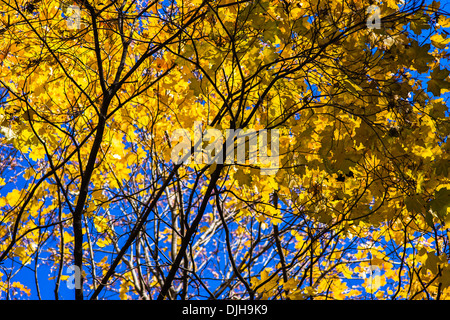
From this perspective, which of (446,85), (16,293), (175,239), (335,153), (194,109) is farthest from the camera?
(16,293)

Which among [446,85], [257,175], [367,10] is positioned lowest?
[257,175]

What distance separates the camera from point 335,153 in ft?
6.66

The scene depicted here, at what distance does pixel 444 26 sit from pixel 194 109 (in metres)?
1.75

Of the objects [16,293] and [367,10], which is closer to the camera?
[367,10]

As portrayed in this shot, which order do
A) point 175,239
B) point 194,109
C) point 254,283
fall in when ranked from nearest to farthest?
point 254,283
point 194,109
point 175,239

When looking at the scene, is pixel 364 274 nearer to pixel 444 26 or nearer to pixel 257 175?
pixel 257 175

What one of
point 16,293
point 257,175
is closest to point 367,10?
point 257,175
